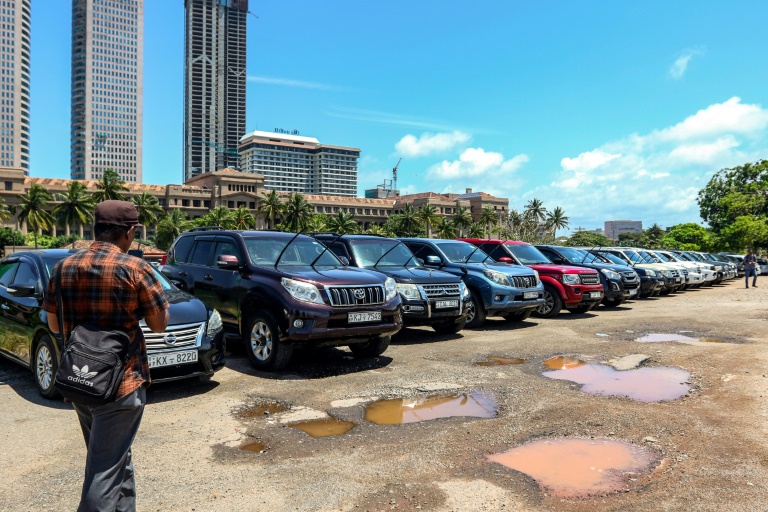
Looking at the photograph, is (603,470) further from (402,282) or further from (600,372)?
(402,282)

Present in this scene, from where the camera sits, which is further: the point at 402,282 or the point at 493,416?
the point at 402,282

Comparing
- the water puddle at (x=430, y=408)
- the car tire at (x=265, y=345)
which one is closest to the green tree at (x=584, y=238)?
the car tire at (x=265, y=345)

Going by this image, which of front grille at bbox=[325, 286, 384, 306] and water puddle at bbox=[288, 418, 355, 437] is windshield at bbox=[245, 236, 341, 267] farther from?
water puddle at bbox=[288, 418, 355, 437]

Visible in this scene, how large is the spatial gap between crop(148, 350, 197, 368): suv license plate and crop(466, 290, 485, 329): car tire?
6.27m

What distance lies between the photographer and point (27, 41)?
596ft

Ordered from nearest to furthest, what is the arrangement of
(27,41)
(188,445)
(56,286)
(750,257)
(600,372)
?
(56,286)
(188,445)
(600,372)
(750,257)
(27,41)

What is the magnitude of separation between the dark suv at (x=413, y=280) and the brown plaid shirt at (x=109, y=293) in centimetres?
658

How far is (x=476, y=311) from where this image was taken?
1142 cm

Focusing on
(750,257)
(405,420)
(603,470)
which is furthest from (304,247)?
(750,257)

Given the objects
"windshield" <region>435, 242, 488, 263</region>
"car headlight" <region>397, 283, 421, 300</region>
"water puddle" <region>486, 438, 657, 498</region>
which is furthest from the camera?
"windshield" <region>435, 242, 488, 263</region>

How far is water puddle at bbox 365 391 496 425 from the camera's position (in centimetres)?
545

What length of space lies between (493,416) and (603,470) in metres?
1.43

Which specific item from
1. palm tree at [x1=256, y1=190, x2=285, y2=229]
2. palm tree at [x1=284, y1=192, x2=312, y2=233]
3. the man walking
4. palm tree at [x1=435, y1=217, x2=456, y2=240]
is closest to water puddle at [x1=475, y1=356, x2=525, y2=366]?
the man walking

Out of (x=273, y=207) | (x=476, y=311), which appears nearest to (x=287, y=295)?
(x=476, y=311)
